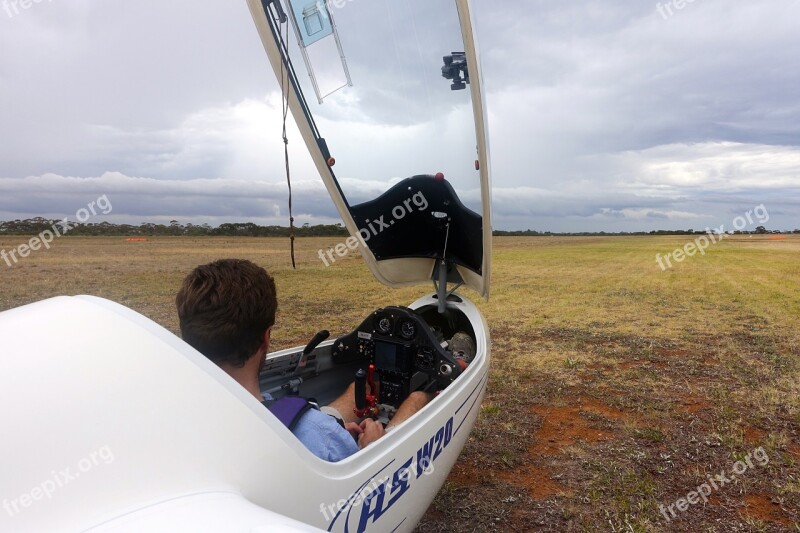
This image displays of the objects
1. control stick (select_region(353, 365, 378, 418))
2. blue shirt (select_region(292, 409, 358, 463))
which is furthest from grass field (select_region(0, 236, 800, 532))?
blue shirt (select_region(292, 409, 358, 463))

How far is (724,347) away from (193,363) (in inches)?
327

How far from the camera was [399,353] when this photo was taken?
3.34 metres

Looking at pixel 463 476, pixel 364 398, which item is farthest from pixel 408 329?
pixel 463 476

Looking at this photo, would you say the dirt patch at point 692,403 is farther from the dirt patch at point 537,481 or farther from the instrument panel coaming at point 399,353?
the instrument panel coaming at point 399,353

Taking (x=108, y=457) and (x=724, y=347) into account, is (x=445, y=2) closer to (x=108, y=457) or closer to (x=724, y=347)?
(x=108, y=457)

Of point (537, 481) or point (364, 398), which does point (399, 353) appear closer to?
point (364, 398)

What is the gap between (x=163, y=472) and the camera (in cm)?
107

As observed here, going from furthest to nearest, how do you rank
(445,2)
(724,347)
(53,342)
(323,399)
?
1. (724,347)
2. (323,399)
3. (445,2)
4. (53,342)

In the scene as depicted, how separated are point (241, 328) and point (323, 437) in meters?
0.49

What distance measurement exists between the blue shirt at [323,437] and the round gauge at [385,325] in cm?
167

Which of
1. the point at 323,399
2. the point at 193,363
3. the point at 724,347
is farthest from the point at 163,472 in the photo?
the point at 724,347

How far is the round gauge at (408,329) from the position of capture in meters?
3.31

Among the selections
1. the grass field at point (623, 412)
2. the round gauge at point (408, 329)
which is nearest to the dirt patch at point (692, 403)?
the grass field at point (623, 412)

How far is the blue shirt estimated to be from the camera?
168 cm
